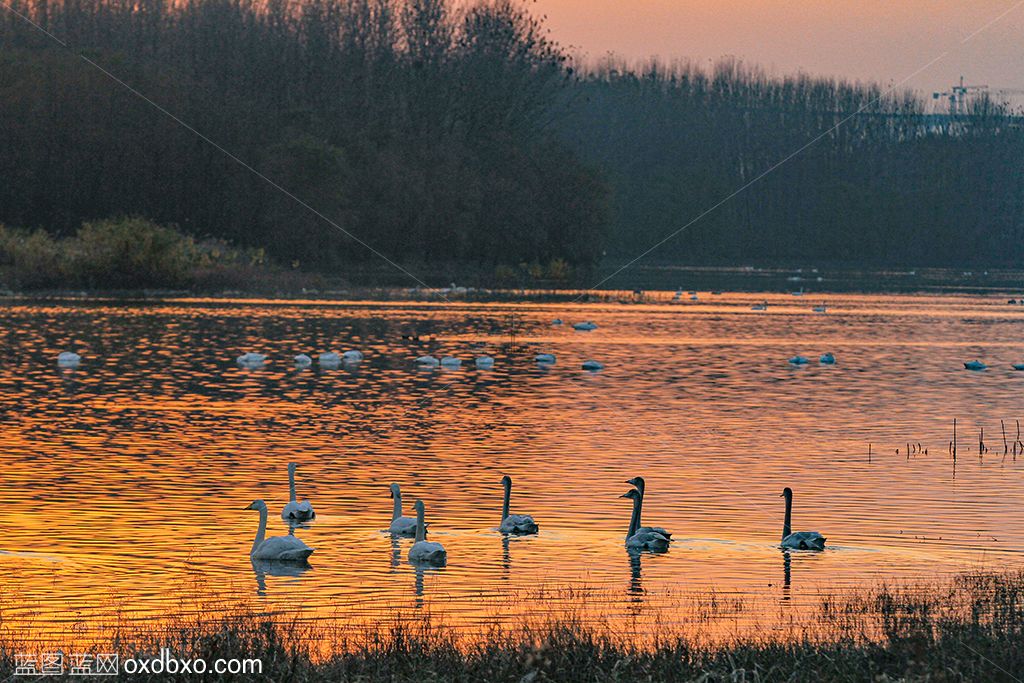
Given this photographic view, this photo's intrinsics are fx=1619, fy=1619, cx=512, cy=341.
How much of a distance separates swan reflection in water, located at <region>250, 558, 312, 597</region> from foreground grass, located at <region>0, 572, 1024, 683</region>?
2204 millimetres

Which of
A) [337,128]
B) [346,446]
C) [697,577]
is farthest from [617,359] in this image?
[337,128]

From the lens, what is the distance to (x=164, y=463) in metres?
28.2

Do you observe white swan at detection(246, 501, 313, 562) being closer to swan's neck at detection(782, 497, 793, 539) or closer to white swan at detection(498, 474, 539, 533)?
white swan at detection(498, 474, 539, 533)

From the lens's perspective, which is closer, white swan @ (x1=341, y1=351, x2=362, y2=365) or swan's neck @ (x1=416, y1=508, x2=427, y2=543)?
swan's neck @ (x1=416, y1=508, x2=427, y2=543)

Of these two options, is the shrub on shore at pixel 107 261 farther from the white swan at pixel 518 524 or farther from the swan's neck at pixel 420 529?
the swan's neck at pixel 420 529

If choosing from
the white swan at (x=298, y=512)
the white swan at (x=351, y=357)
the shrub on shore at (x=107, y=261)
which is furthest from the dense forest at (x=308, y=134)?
the white swan at (x=298, y=512)

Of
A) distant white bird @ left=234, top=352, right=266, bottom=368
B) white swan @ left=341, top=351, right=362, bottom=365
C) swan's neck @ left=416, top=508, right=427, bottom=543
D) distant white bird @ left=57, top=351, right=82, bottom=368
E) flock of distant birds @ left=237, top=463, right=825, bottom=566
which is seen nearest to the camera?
flock of distant birds @ left=237, top=463, right=825, bottom=566

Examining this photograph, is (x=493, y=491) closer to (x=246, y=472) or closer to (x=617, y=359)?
(x=246, y=472)

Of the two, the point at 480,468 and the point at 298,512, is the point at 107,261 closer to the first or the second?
the point at 480,468

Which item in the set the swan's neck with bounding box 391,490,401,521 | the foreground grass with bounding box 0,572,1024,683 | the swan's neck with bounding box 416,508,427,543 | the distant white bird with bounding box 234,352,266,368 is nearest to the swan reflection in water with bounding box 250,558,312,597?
the swan's neck with bounding box 416,508,427,543

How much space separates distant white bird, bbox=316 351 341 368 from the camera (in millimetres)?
50344

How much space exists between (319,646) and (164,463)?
14200 millimetres

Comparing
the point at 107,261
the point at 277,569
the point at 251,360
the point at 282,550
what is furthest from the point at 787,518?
the point at 107,261

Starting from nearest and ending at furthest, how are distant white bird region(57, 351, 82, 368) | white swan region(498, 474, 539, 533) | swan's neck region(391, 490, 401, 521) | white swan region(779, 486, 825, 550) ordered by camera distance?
white swan region(779, 486, 825, 550)
white swan region(498, 474, 539, 533)
swan's neck region(391, 490, 401, 521)
distant white bird region(57, 351, 82, 368)
